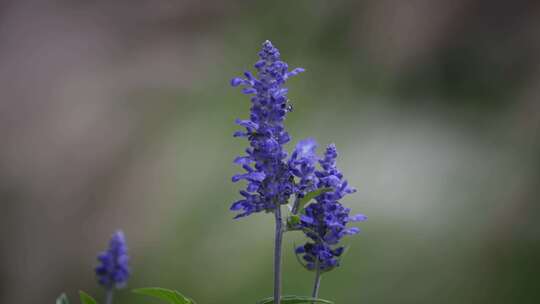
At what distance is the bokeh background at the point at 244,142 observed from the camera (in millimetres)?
2768

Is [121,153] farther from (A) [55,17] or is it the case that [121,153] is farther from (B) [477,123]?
(B) [477,123]

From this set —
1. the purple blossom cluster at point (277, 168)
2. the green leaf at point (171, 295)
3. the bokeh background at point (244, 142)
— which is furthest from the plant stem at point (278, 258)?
the bokeh background at point (244, 142)

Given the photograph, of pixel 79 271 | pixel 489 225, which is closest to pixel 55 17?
pixel 79 271

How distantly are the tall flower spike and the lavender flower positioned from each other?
6 centimetres

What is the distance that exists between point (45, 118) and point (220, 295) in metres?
1.48

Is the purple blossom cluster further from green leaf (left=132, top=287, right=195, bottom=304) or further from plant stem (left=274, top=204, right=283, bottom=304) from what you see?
green leaf (left=132, top=287, right=195, bottom=304)

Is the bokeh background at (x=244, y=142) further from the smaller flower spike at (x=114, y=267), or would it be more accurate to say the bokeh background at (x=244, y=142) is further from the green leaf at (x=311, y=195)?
the green leaf at (x=311, y=195)

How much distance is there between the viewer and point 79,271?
330 cm

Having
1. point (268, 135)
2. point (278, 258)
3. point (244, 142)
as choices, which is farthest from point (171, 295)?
point (244, 142)

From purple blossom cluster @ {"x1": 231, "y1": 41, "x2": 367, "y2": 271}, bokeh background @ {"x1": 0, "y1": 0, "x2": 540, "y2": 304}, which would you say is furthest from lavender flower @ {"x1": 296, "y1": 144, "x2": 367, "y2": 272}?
bokeh background @ {"x1": 0, "y1": 0, "x2": 540, "y2": 304}

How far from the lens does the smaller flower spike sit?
1146 mm

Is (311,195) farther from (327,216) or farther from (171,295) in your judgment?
(171,295)

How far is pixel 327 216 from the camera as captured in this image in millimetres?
1051

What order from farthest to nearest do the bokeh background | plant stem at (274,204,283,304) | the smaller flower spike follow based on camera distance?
the bokeh background < the smaller flower spike < plant stem at (274,204,283,304)
